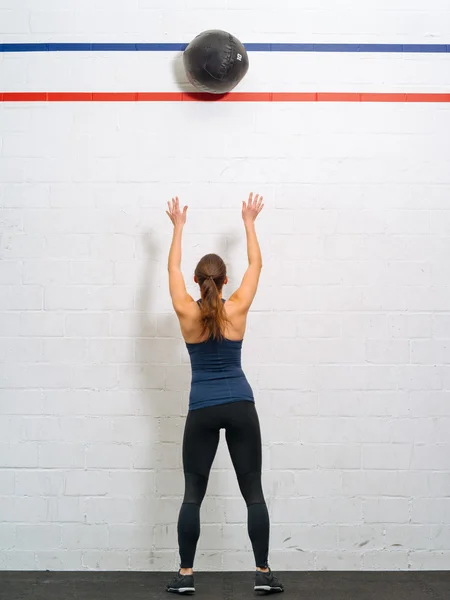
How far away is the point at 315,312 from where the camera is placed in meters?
3.69

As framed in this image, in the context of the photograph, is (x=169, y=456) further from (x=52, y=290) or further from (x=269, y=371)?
(x=52, y=290)

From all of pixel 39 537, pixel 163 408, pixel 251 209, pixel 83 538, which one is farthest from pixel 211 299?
pixel 39 537

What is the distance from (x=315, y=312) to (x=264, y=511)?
119cm

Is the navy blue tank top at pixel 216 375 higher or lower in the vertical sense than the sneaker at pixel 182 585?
higher

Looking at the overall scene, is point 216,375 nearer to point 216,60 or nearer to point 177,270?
point 177,270

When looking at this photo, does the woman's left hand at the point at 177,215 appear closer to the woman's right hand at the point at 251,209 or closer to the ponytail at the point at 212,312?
the woman's right hand at the point at 251,209

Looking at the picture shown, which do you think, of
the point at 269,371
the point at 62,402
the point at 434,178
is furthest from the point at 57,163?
the point at 434,178

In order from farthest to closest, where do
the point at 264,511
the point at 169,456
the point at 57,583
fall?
the point at 169,456, the point at 57,583, the point at 264,511

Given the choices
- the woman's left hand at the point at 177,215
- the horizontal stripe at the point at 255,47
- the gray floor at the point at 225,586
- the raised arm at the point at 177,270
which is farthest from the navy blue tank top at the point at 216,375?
the horizontal stripe at the point at 255,47

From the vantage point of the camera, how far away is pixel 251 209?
3.49m

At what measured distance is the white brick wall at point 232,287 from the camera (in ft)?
11.9

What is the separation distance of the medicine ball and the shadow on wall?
0.87 metres

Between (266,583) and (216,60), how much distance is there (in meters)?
2.70

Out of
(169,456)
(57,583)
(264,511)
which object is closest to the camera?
(264,511)
